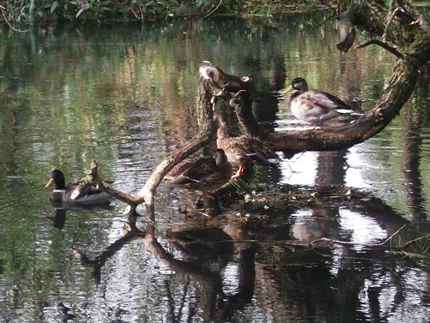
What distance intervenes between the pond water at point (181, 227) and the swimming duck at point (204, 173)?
0.63 ft

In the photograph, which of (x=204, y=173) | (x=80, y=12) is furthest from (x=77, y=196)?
(x=80, y=12)

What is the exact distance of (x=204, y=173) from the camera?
11477 millimetres

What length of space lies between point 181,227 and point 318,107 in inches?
166

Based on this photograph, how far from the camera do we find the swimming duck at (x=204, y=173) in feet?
37.4

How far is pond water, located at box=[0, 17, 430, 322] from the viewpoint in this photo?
822 centimetres

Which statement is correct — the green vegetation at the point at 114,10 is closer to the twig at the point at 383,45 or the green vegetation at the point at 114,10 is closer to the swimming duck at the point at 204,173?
the twig at the point at 383,45

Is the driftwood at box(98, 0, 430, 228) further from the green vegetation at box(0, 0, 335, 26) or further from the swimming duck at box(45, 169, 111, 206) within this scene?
the green vegetation at box(0, 0, 335, 26)

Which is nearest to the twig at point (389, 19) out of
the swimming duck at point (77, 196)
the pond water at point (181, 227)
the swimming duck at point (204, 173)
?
the pond water at point (181, 227)

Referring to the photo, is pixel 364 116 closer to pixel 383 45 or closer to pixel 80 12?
pixel 383 45

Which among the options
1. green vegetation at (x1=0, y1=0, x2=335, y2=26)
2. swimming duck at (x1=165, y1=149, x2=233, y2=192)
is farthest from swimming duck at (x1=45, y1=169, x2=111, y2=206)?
green vegetation at (x1=0, y1=0, x2=335, y2=26)

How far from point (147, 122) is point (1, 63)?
10.6m

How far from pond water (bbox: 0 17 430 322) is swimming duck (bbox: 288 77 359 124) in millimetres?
505

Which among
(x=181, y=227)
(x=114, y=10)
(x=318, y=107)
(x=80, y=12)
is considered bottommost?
(x=114, y=10)

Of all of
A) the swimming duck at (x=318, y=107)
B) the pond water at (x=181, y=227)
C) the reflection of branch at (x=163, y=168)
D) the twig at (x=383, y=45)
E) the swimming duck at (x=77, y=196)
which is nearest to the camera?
the pond water at (x=181, y=227)
